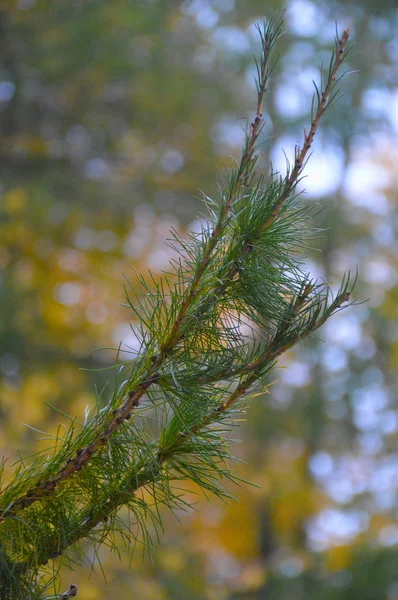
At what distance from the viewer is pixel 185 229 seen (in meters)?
5.05

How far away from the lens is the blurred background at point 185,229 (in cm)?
475

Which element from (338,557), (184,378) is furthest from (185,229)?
(184,378)

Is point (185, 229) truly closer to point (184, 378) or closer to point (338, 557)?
point (338, 557)

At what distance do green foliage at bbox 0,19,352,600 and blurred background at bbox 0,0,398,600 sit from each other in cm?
374

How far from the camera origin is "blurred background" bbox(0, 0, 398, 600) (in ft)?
15.6

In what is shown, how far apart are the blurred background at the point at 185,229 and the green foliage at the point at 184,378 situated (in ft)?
12.3

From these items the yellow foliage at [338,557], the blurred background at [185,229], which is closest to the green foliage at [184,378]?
the blurred background at [185,229]

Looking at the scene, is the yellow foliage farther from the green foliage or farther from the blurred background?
the green foliage

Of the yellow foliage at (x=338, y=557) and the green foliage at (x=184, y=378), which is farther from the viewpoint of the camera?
the yellow foliage at (x=338, y=557)

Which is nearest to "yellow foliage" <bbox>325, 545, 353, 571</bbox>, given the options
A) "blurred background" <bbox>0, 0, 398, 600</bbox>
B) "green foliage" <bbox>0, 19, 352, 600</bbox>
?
"blurred background" <bbox>0, 0, 398, 600</bbox>

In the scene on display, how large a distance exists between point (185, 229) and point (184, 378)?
14.2 feet

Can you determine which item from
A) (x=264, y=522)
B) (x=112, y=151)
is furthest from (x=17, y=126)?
(x=264, y=522)

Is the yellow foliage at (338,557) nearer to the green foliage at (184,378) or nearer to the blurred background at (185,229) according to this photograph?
the blurred background at (185,229)

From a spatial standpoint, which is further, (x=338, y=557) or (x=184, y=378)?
(x=338, y=557)
